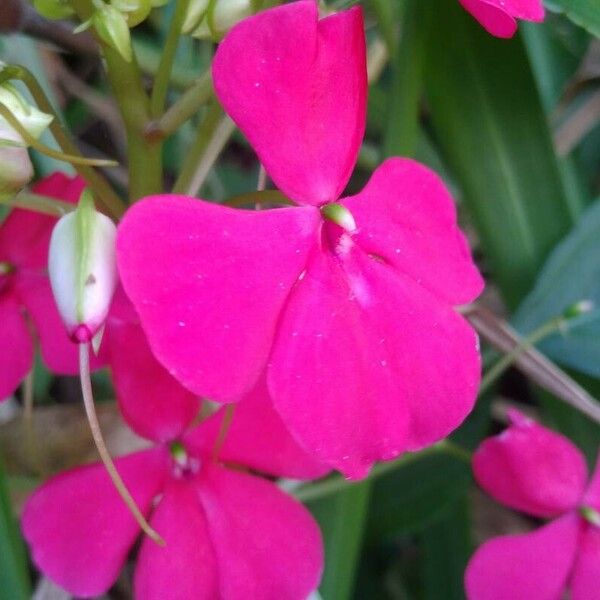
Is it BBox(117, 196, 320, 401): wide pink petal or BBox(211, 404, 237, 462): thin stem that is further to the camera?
BBox(211, 404, 237, 462): thin stem

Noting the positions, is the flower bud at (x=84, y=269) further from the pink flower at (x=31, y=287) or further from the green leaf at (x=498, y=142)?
the green leaf at (x=498, y=142)

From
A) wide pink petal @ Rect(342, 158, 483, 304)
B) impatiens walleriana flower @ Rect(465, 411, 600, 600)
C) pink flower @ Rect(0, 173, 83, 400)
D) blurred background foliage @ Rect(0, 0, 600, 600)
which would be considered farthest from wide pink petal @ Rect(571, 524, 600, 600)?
pink flower @ Rect(0, 173, 83, 400)

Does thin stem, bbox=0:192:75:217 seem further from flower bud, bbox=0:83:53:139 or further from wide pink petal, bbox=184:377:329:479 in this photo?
wide pink petal, bbox=184:377:329:479

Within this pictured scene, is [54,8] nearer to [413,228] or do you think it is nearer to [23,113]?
[23,113]

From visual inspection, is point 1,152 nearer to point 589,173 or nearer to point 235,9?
point 235,9

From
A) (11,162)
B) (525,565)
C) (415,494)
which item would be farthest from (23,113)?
(415,494)

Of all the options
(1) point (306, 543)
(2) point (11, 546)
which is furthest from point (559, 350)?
(2) point (11, 546)
